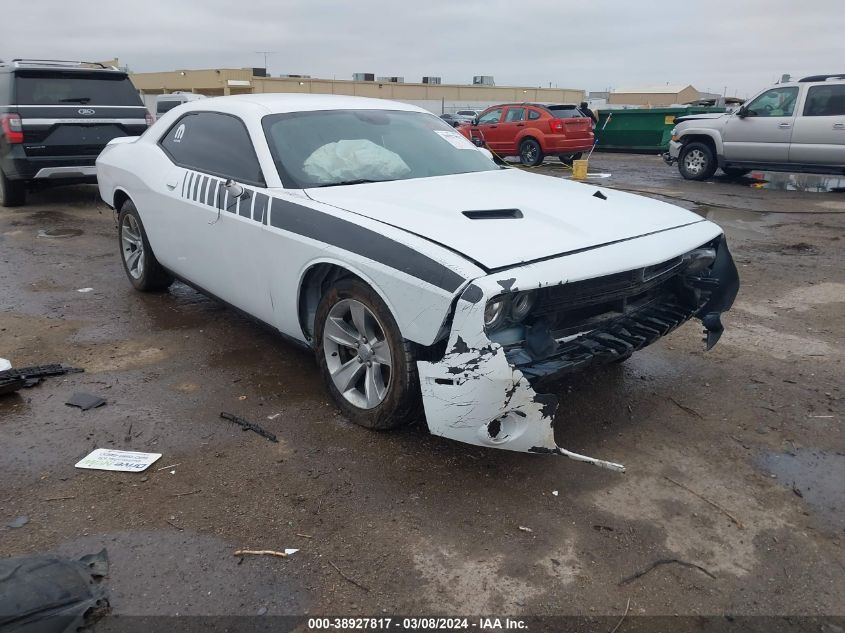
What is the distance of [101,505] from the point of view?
284cm

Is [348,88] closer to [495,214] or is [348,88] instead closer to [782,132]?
[782,132]

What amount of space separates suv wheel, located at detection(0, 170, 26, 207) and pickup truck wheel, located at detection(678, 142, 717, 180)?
40.3 ft

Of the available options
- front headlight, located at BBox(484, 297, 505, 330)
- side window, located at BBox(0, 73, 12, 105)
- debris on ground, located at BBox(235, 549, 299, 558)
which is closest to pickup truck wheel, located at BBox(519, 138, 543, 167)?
side window, located at BBox(0, 73, 12, 105)

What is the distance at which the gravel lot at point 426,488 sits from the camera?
238 cm

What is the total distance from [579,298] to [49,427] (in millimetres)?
2756

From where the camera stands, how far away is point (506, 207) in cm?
335

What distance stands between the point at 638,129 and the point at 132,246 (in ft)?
59.5

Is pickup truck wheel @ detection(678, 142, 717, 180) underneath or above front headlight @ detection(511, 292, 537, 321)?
underneath

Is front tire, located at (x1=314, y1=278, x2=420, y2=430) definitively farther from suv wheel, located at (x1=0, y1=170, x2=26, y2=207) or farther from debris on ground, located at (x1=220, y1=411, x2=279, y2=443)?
suv wheel, located at (x1=0, y1=170, x2=26, y2=207)

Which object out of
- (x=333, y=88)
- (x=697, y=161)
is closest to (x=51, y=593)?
(x=697, y=161)

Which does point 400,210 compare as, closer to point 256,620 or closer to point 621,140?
point 256,620

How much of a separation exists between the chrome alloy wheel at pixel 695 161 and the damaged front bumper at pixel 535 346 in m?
11.8

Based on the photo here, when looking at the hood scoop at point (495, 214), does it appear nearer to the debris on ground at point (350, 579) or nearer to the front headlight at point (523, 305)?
the front headlight at point (523, 305)

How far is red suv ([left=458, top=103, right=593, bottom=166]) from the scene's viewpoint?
16875 mm
